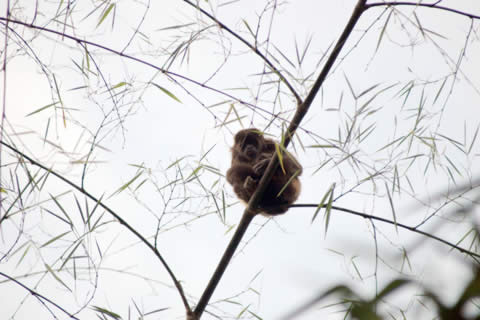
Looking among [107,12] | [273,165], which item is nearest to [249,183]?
[273,165]

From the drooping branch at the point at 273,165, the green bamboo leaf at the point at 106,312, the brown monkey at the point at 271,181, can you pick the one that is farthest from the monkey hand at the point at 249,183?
the green bamboo leaf at the point at 106,312

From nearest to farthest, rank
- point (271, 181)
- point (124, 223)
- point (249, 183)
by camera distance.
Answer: point (124, 223) < point (249, 183) < point (271, 181)

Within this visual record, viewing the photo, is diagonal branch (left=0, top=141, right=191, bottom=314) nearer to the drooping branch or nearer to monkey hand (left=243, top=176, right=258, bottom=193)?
the drooping branch

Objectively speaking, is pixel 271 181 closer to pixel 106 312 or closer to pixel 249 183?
pixel 249 183

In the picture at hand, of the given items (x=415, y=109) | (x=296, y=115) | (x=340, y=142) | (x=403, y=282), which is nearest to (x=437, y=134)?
(x=415, y=109)

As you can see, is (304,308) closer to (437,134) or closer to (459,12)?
(459,12)

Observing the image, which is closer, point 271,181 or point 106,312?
point 106,312

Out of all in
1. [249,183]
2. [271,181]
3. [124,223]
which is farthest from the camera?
[271,181]

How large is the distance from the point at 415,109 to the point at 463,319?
1.76 meters

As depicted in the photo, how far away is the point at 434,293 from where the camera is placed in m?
0.51

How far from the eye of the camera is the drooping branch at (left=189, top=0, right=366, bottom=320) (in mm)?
1747

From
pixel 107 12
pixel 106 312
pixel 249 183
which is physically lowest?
pixel 106 312

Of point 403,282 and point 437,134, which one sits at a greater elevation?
point 437,134

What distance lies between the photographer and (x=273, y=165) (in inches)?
72.7
